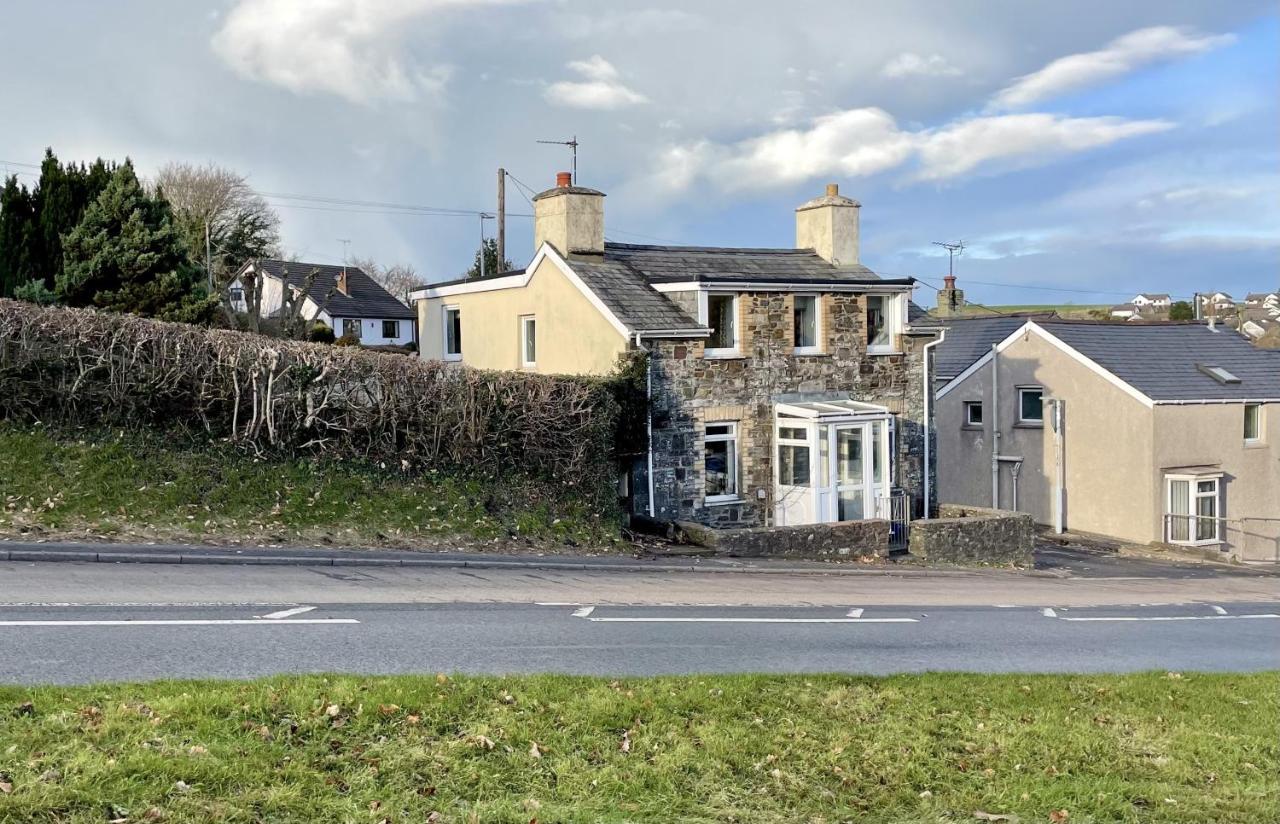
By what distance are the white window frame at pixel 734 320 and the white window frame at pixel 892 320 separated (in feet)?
12.5

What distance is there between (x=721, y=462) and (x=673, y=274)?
485cm

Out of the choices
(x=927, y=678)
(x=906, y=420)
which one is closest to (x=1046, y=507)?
(x=906, y=420)

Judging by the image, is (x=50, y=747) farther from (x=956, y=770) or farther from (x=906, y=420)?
(x=906, y=420)

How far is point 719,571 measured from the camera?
20250 millimetres

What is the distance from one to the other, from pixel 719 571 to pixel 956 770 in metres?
12.8

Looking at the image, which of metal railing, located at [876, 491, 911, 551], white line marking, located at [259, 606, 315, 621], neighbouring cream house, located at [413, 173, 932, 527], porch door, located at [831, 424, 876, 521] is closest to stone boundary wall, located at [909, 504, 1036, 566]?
metal railing, located at [876, 491, 911, 551]

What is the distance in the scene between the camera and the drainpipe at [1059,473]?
113 feet

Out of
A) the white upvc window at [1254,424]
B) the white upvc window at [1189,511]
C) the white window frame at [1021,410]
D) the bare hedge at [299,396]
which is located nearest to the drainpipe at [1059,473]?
the white window frame at [1021,410]

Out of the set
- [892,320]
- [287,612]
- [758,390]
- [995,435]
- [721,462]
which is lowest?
[287,612]

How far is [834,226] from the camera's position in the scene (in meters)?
30.0

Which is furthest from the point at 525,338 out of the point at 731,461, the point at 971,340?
the point at 971,340

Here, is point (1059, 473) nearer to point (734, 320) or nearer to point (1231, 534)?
point (1231, 534)

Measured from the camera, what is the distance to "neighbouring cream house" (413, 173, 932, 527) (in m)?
24.6

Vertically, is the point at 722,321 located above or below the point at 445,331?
below
